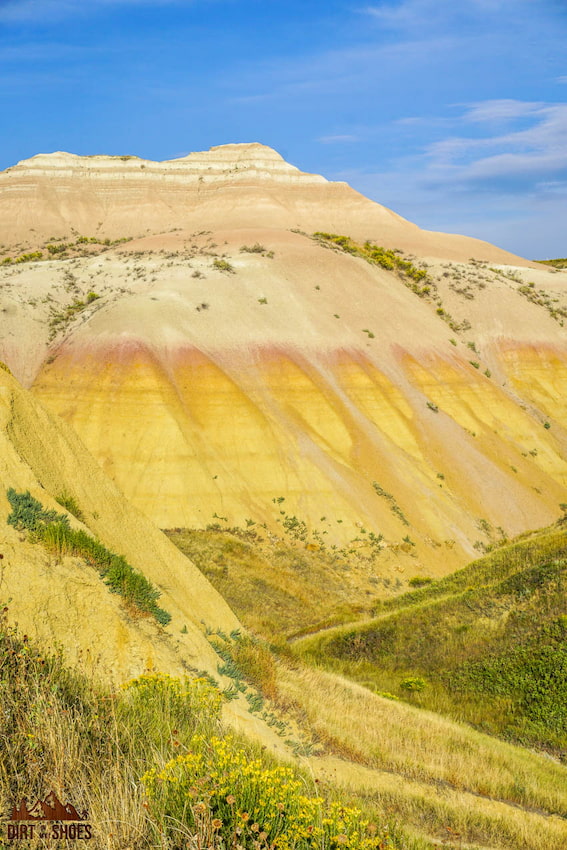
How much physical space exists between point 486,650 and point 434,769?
6322 millimetres

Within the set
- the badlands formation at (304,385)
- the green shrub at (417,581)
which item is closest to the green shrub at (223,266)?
the badlands formation at (304,385)

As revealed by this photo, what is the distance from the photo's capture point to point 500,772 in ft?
29.6

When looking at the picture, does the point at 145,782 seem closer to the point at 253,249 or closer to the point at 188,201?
the point at 253,249

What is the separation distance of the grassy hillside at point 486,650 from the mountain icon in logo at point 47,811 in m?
8.94

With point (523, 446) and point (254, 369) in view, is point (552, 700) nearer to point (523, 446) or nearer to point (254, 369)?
point (254, 369)

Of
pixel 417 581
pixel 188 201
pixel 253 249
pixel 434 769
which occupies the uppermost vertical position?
pixel 188 201

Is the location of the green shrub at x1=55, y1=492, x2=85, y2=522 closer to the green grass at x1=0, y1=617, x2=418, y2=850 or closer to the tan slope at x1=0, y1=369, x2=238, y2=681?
the tan slope at x1=0, y1=369, x2=238, y2=681

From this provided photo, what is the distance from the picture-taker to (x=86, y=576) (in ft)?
27.3

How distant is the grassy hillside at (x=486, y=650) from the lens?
1220cm

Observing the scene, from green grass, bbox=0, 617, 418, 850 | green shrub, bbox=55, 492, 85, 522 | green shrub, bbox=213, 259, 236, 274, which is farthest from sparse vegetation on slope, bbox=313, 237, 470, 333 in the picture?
green grass, bbox=0, 617, 418, 850

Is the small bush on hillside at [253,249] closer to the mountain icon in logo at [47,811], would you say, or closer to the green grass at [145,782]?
the green grass at [145,782]

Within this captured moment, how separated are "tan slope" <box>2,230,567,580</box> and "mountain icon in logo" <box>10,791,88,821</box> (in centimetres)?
2401

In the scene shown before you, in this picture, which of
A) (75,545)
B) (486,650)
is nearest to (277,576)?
(486,650)

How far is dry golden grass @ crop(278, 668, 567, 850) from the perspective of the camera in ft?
23.5
